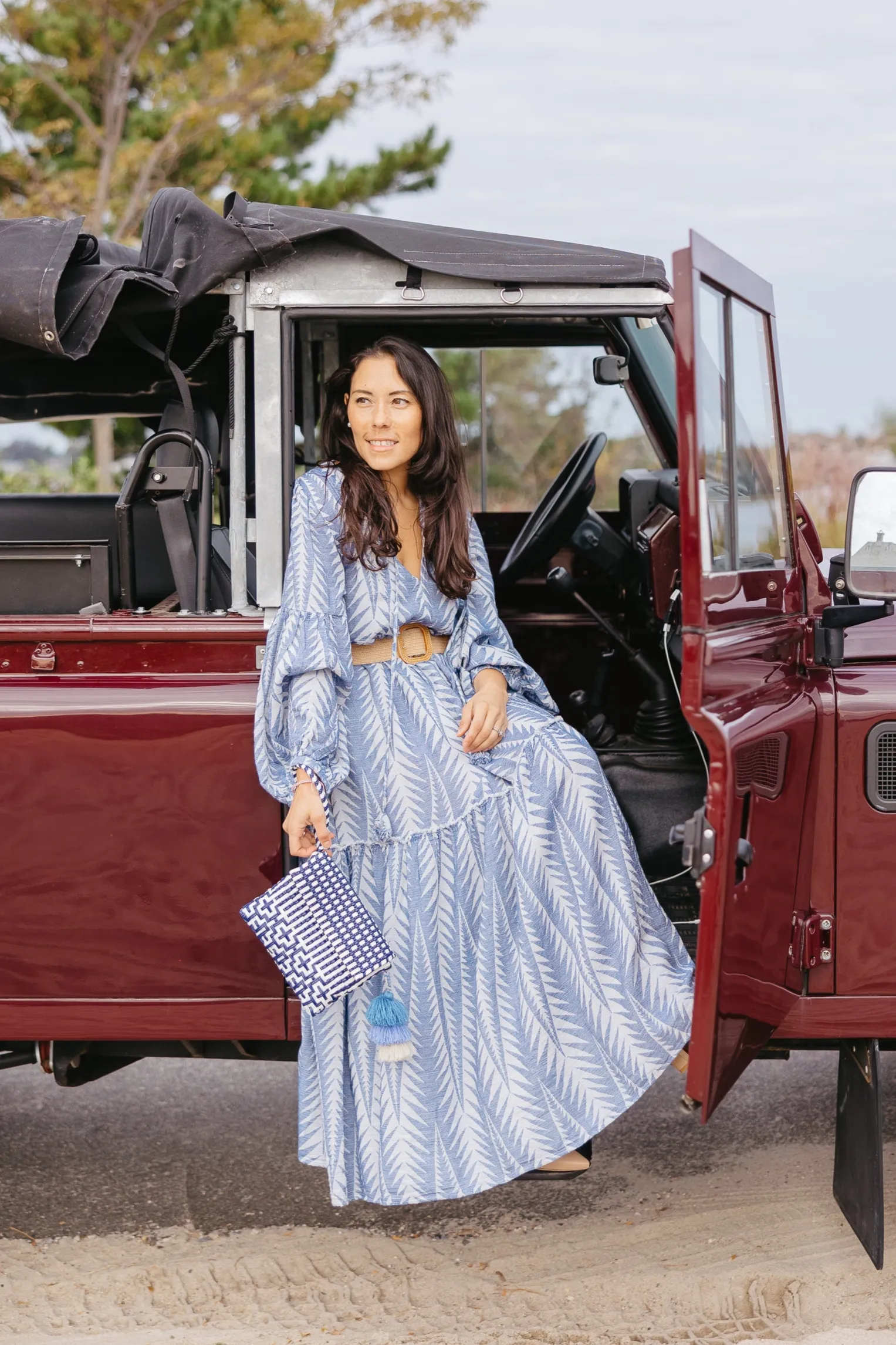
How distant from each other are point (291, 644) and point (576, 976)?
0.82 metres

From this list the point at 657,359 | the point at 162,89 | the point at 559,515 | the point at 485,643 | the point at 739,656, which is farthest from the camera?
the point at 162,89

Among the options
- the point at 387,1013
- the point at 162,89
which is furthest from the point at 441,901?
the point at 162,89

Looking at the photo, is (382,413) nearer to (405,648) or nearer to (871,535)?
(405,648)

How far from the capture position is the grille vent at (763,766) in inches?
84.3

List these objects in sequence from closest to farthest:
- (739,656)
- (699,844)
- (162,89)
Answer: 1. (699,844)
2. (739,656)
3. (162,89)

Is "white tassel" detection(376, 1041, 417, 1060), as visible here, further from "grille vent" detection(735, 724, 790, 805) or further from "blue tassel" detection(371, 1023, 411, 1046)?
"grille vent" detection(735, 724, 790, 805)

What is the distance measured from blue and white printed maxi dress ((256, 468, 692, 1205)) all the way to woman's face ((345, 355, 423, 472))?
0.14 m

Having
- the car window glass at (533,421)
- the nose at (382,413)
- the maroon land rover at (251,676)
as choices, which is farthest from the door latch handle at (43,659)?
the car window glass at (533,421)

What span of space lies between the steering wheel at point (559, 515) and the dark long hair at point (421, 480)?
0.34 meters

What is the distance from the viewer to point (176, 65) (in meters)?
11.6

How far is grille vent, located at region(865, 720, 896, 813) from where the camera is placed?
2498 mm

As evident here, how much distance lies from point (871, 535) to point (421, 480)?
2.94ft

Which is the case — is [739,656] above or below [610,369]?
below

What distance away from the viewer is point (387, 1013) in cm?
243
